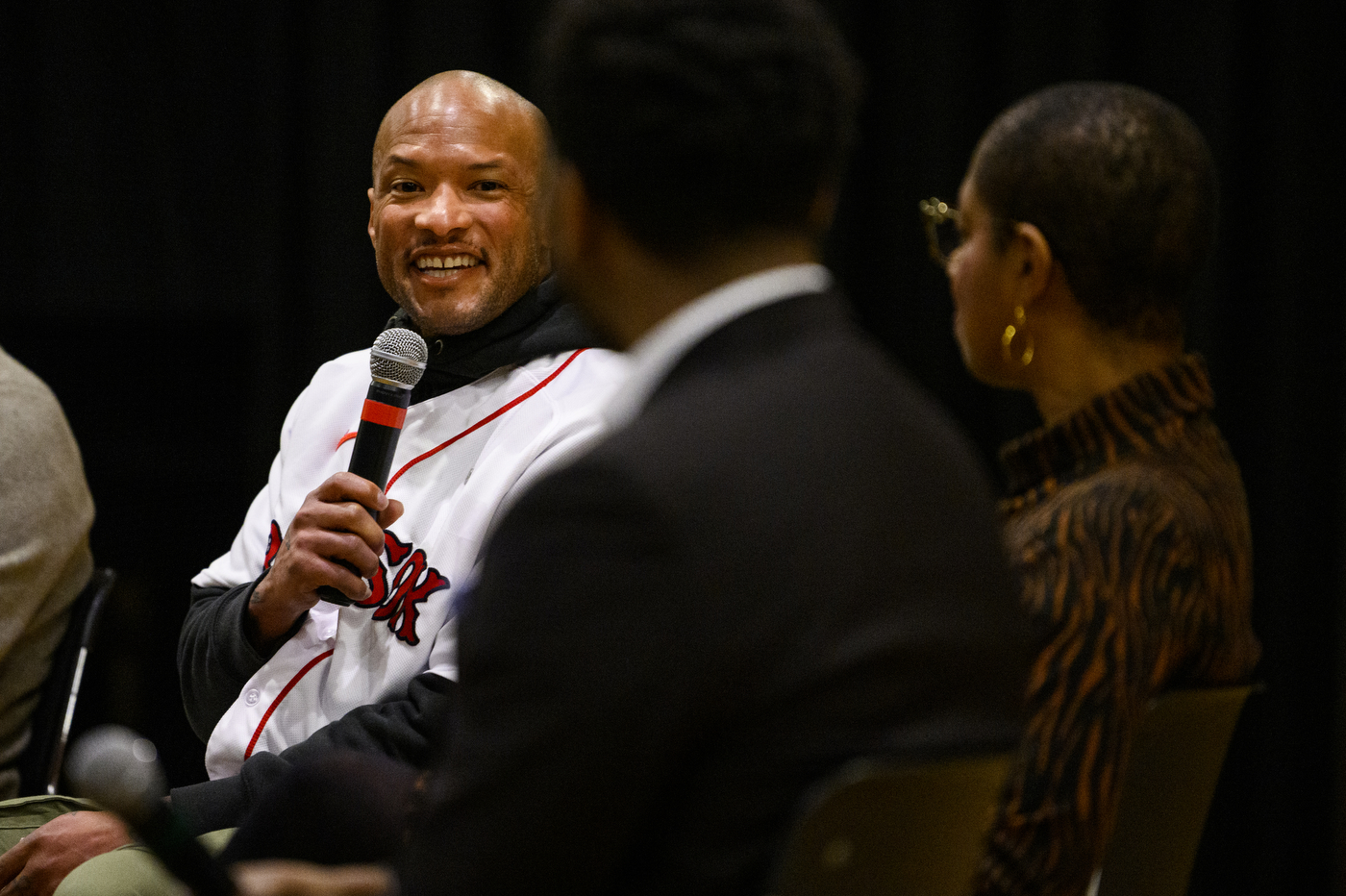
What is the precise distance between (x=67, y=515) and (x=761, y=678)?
175 centimetres

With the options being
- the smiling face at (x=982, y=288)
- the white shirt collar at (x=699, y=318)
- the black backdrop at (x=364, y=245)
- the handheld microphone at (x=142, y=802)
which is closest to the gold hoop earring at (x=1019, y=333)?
the smiling face at (x=982, y=288)

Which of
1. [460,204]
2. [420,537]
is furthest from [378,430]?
[460,204]

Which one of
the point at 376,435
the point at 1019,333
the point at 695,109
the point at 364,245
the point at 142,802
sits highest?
the point at 695,109

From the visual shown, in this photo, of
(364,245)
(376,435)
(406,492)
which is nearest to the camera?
(376,435)

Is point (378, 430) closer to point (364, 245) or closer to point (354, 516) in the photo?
point (354, 516)

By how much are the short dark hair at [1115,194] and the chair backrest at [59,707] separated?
1.47 m

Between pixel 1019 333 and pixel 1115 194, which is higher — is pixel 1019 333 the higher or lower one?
the lower one

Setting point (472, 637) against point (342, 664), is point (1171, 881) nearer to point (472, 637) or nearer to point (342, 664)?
point (472, 637)

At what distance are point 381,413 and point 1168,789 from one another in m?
0.95

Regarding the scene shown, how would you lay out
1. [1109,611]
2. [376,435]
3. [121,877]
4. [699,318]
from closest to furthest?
1. [699,318]
2. [1109,611]
3. [121,877]
4. [376,435]

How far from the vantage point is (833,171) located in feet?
3.03

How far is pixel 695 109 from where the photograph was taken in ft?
2.77

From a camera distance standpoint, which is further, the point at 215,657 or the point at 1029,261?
the point at 215,657

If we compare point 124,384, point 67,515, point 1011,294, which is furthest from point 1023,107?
point 124,384
